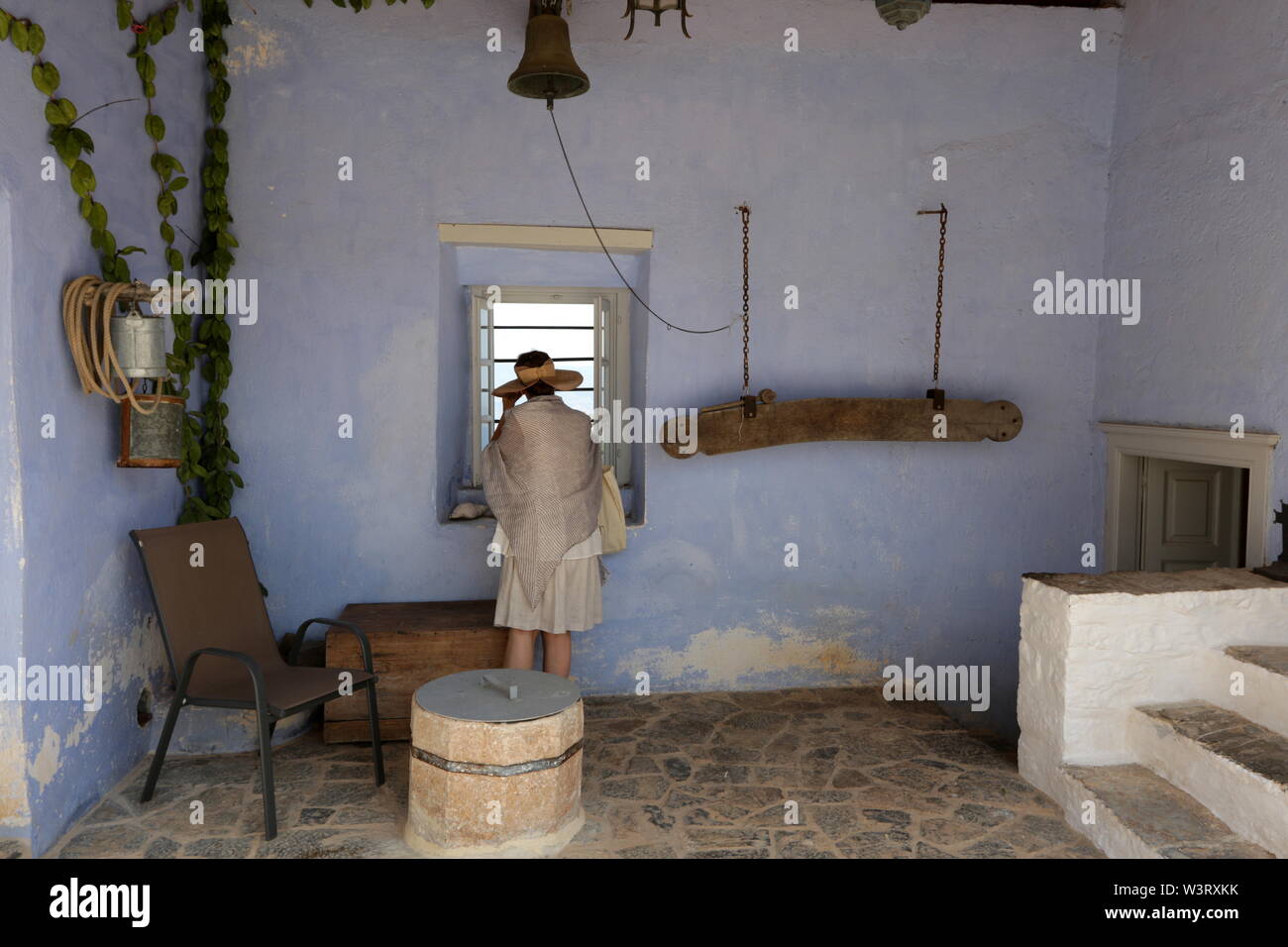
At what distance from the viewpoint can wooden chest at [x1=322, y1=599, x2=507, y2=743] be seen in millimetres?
4680

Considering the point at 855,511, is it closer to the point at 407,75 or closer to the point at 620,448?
the point at 620,448

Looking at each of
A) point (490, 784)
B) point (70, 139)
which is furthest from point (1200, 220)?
point (70, 139)

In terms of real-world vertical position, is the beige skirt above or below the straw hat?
below

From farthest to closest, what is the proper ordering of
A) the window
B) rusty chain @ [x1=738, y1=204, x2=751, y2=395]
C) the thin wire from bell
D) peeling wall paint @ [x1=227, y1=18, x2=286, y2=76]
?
the window
rusty chain @ [x1=738, y1=204, x2=751, y2=395]
the thin wire from bell
peeling wall paint @ [x1=227, y1=18, x2=286, y2=76]

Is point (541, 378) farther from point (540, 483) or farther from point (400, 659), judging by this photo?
point (400, 659)

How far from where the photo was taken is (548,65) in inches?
173

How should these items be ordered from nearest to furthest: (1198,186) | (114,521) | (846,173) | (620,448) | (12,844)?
1. (12,844)
2. (114,521)
3. (1198,186)
4. (846,173)
5. (620,448)

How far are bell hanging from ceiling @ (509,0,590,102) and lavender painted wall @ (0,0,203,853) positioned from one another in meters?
1.59

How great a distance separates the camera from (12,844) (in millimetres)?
3477

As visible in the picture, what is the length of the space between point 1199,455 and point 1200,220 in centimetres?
114

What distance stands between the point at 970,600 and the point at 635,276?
8.64ft

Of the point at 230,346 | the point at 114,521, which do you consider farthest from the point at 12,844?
the point at 230,346

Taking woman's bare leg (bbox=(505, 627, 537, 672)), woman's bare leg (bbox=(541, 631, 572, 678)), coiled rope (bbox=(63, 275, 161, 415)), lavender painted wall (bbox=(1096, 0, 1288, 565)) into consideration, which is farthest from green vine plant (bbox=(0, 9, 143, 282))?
lavender painted wall (bbox=(1096, 0, 1288, 565))

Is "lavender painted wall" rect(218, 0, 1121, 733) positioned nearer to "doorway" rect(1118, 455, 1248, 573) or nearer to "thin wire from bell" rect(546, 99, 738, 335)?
"thin wire from bell" rect(546, 99, 738, 335)
